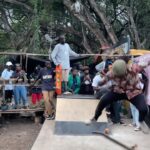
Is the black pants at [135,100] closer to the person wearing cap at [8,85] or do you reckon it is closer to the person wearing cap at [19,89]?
the person wearing cap at [19,89]

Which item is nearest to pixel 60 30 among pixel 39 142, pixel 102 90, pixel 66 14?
pixel 66 14

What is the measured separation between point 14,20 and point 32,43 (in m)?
4.25

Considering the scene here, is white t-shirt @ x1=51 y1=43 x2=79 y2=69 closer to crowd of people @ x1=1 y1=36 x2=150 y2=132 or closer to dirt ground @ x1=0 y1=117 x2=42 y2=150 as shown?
crowd of people @ x1=1 y1=36 x2=150 y2=132

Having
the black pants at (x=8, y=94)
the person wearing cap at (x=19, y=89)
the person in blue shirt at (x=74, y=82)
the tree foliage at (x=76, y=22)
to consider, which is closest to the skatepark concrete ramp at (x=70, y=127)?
the person in blue shirt at (x=74, y=82)

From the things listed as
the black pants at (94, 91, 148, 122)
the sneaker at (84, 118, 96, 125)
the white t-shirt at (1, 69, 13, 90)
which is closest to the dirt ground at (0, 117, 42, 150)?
the white t-shirt at (1, 69, 13, 90)

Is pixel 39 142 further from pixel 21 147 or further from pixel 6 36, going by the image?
pixel 6 36

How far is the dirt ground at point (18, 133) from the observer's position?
1111cm

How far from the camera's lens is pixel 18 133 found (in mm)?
12359

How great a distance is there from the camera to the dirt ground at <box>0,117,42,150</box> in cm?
1111

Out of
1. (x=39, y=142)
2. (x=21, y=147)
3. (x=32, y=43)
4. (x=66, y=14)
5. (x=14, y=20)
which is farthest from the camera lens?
(x=14, y=20)

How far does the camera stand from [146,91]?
1151cm

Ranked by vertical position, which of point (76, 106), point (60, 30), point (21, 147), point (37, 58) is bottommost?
point (21, 147)

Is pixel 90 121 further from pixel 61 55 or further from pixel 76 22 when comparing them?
pixel 76 22

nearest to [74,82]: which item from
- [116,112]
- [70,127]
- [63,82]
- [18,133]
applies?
[63,82]
